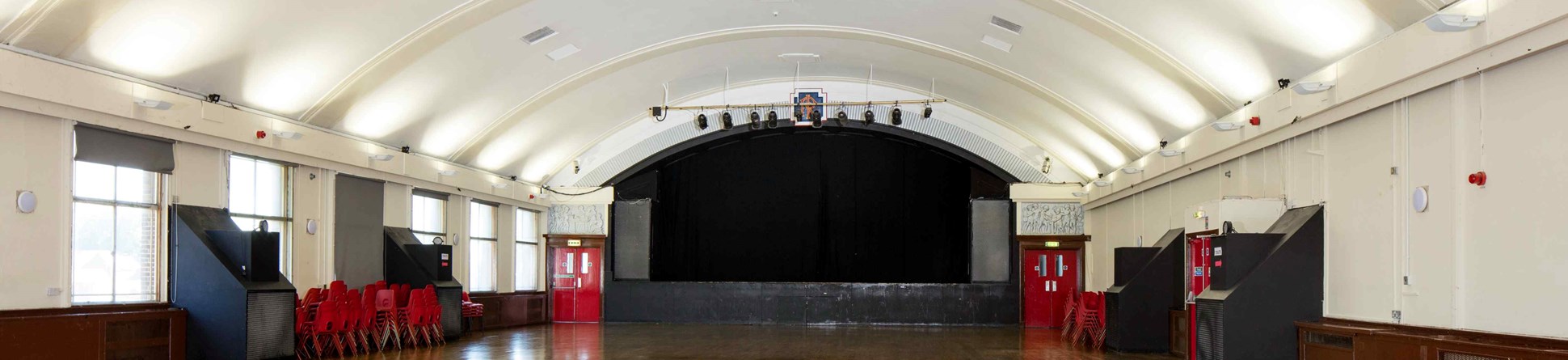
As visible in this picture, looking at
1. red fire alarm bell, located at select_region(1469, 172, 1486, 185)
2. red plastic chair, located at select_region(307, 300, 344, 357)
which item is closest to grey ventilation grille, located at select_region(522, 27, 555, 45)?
red plastic chair, located at select_region(307, 300, 344, 357)

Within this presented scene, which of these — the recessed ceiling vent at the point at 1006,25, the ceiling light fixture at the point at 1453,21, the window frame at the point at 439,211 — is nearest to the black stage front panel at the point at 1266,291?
the ceiling light fixture at the point at 1453,21

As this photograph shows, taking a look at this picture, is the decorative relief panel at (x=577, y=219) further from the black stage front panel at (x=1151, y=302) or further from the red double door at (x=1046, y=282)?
the black stage front panel at (x=1151, y=302)

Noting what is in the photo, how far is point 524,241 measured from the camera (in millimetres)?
20844

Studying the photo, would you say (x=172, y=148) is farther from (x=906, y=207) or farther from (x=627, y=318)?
(x=906, y=207)

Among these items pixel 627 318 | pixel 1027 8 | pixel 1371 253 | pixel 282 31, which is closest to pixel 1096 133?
pixel 1027 8

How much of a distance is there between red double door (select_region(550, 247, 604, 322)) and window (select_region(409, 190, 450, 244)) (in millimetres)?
4274

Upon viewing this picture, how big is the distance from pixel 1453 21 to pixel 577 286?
16870 millimetres

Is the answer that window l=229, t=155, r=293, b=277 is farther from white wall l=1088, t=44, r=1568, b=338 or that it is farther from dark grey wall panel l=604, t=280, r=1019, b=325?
white wall l=1088, t=44, r=1568, b=338

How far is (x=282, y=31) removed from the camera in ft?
36.2

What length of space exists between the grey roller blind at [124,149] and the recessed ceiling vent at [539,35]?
179 inches

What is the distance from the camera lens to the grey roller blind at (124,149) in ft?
32.8

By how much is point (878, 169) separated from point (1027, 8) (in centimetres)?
918

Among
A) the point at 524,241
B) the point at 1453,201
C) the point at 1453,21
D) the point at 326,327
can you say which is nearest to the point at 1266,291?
the point at 1453,201

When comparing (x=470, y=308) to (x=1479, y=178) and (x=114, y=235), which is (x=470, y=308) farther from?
(x=1479, y=178)
